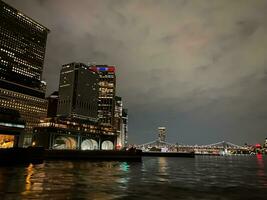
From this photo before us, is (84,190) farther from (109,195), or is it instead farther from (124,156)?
(124,156)

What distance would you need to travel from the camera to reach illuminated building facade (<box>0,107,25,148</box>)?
4254 inches

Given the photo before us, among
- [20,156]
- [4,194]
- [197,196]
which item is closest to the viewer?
[4,194]

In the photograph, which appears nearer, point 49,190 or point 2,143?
point 49,190

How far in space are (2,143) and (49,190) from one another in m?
89.6

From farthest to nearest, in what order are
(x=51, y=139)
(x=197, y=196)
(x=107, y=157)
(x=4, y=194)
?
(x=51, y=139), (x=107, y=157), (x=197, y=196), (x=4, y=194)

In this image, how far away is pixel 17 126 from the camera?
11681cm

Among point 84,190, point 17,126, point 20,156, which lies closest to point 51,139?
point 17,126

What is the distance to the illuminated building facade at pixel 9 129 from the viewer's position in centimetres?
10806

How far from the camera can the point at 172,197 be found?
28.9m

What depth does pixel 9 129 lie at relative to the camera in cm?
11150

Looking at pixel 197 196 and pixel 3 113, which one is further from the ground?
pixel 3 113

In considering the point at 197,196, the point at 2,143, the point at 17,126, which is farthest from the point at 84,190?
the point at 17,126

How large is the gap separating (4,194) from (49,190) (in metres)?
4.83

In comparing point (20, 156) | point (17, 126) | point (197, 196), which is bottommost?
point (197, 196)
